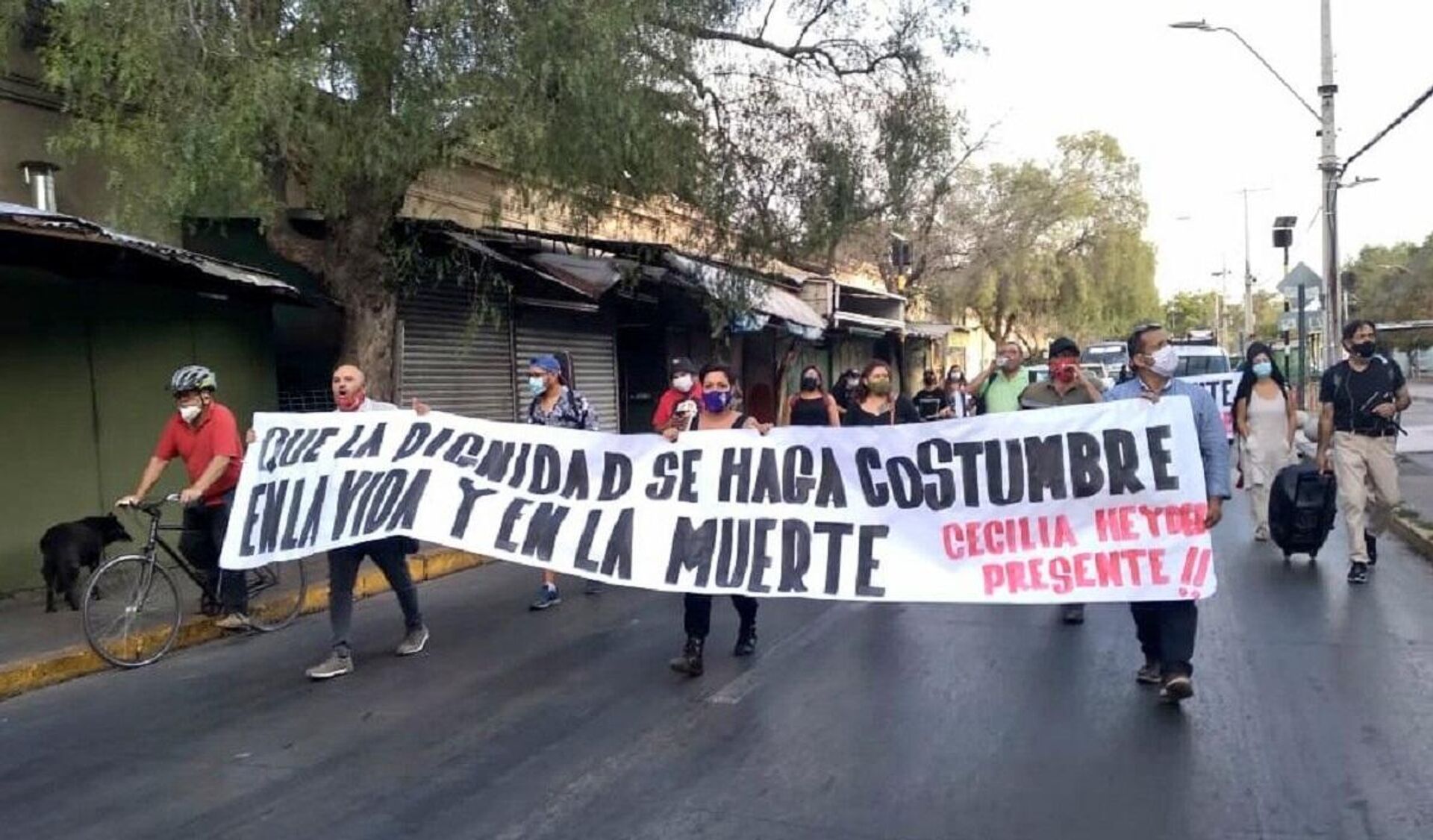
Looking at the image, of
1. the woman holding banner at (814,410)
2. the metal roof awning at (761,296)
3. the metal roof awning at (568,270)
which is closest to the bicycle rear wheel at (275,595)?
the woman holding banner at (814,410)

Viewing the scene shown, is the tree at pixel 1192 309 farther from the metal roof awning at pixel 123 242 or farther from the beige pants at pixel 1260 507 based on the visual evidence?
the metal roof awning at pixel 123 242

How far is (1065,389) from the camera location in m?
7.66

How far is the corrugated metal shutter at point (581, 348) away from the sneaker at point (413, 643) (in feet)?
31.2

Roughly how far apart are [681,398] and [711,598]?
169cm

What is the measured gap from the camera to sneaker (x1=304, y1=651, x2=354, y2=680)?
6895mm

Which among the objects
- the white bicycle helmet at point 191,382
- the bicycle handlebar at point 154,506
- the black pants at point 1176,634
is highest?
the white bicycle helmet at point 191,382

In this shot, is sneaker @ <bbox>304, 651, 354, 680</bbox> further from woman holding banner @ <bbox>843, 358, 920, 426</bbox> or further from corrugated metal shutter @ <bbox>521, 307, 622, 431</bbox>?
corrugated metal shutter @ <bbox>521, 307, 622, 431</bbox>

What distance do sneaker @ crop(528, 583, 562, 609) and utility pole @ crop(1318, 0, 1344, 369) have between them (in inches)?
683

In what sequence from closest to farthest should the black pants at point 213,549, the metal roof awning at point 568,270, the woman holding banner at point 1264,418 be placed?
the black pants at point 213,549, the woman holding banner at point 1264,418, the metal roof awning at point 568,270

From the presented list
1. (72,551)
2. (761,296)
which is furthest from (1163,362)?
(761,296)

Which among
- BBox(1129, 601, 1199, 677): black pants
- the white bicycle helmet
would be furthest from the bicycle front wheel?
BBox(1129, 601, 1199, 677): black pants

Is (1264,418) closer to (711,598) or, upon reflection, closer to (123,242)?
(711,598)

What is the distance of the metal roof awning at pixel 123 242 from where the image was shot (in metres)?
7.54

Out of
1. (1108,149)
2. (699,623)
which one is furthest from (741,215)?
(1108,149)
